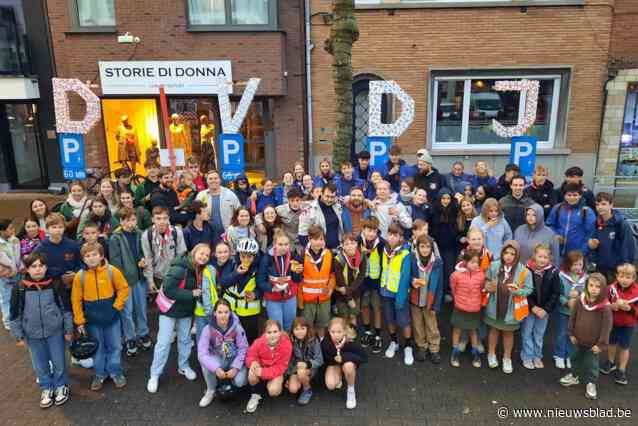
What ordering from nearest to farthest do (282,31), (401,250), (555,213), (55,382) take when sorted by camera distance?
(55,382), (401,250), (555,213), (282,31)

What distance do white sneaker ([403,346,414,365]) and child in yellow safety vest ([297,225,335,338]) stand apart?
3.65 feet

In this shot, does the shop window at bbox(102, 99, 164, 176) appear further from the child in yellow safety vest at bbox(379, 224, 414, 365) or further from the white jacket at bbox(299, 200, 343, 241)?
Result: the child in yellow safety vest at bbox(379, 224, 414, 365)

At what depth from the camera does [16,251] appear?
5887mm

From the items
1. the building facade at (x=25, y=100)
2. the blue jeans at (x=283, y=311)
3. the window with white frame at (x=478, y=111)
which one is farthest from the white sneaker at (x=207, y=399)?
the building facade at (x=25, y=100)

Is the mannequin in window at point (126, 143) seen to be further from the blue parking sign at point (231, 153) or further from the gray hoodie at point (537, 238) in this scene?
the gray hoodie at point (537, 238)

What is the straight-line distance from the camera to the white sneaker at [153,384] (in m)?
5.21

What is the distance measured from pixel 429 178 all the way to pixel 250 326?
3738mm

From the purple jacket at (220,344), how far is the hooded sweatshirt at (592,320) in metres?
3.52

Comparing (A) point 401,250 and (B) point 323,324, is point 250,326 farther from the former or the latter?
(A) point 401,250

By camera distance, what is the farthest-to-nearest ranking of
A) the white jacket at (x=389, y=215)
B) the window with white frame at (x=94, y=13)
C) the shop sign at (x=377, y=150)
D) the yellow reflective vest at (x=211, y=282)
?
1. the window with white frame at (x=94, y=13)
2. the shop sign at (x=377, y=150)
3. the white jacket at (x=389, y=215)
4. the yellow reflective vest at (x=211, y=282)

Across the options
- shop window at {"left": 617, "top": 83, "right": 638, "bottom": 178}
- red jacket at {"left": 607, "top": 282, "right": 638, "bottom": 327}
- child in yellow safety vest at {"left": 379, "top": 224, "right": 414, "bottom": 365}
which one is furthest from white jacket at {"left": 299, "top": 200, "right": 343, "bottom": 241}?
shop window at {"left": 617, "top": 83, "right": 638, "bottom": 178}

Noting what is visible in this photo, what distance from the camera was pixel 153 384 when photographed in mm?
5227

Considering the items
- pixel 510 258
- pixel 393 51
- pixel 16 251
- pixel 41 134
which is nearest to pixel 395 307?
pixel 510 258

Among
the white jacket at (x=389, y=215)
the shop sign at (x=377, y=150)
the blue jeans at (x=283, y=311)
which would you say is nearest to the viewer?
the blue jeans at (x=283, y=311)
